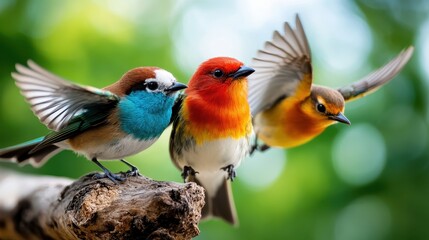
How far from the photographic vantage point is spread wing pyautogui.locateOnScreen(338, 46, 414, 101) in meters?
3.26

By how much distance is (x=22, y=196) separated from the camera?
10.8ft

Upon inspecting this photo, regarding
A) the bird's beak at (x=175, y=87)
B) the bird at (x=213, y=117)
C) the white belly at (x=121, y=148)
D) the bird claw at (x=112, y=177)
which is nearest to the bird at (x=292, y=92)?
the bird at (x=213, y=117)

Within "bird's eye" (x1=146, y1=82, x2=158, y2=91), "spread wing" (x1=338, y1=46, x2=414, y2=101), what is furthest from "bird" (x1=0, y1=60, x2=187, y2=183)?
"spread wing" (x1=338, y1=46, x2=414, y2=101)

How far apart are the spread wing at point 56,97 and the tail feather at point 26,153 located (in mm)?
387

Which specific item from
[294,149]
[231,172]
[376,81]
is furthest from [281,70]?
[294,149]

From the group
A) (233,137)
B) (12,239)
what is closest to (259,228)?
(12,239)

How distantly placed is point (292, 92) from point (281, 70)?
0.57 feet

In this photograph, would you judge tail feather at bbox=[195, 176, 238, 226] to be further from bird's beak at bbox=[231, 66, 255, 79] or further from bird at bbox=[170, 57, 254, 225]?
bird's beak at bbox=[231, 66, 255, 79]

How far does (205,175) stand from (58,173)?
6.76ft

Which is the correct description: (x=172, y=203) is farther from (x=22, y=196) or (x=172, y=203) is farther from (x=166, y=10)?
(x=166, y=10)

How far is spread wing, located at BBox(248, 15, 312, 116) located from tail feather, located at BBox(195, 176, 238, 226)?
1.58 feet

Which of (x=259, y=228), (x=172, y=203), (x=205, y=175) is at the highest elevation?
(x=172, y=203)

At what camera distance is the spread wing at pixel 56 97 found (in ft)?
7.11

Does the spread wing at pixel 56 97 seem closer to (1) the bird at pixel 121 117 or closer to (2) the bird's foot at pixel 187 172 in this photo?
(1) the bird at pixel 121 117
